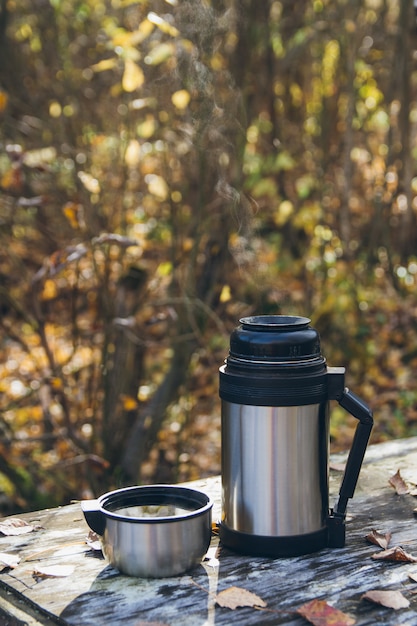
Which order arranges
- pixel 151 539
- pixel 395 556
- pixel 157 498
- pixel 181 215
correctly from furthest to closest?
pixel 181 215, pixel 157 498, pixel 395 556, pixel 151 539

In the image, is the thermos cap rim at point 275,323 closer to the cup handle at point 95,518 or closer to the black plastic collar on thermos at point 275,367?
the black plastic collar on thermos at point 275,367

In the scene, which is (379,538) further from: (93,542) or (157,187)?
(157,187)

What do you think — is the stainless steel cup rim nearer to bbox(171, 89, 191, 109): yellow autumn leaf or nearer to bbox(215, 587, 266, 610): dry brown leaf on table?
bbox(215, 587, 266, 610): dry brown leaf on table

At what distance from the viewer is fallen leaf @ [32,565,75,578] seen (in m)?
2.00

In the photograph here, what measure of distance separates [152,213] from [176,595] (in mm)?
4854

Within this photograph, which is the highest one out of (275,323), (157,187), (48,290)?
(157,187)

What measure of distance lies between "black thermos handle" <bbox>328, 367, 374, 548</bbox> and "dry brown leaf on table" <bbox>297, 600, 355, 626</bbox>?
0.32 metres

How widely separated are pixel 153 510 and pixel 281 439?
354 mm

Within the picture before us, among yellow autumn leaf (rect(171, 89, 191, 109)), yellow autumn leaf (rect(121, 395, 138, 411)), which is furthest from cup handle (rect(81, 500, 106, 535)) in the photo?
yellow autumn leaf (rect(171, 89, 191, 109))

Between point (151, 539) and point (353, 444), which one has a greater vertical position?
point (353, 444)

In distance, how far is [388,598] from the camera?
1840mm

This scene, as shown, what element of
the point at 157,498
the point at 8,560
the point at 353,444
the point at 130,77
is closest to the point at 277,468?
the point at 353,444

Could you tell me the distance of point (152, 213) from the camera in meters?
6.54

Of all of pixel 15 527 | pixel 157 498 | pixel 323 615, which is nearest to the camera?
pixel 323 615
